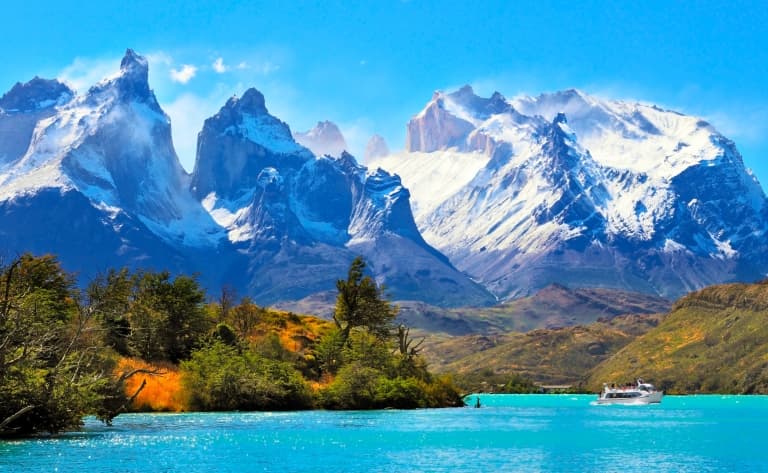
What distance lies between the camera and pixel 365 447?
79.2 m

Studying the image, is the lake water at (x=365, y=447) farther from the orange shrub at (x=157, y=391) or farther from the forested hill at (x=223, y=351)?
the forested hill at (x=223, y=351)

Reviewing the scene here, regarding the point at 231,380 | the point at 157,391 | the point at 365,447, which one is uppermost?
the point at 231,380

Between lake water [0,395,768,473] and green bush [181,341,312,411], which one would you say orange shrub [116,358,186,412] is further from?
lake water [0,395,768,473]

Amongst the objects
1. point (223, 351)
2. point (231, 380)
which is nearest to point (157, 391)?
point (231, 380)

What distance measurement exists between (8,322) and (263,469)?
1778cm

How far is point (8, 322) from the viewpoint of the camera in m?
63.1

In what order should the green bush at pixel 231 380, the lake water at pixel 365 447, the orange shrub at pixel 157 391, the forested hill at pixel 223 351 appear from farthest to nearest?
the green bush at pixel 231 380, the forested hill at pixel 223 351, the orange shrub at pixel 157 391, the lake water at pixel 365 447

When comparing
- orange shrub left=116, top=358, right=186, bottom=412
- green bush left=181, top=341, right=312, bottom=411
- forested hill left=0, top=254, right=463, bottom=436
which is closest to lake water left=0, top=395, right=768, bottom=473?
green bush left=181, top=341, right=312, bottom=411

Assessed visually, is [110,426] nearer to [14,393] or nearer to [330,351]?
[14,393]

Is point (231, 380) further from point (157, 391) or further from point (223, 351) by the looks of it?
point (157, 391)

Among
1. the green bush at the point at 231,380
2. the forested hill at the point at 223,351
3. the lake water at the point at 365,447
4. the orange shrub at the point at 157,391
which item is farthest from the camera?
the green bush at the point at 231,380

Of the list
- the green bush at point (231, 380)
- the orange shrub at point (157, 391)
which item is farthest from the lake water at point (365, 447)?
the orange shrub at point (157, 391)

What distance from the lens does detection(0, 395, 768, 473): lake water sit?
66.1 m

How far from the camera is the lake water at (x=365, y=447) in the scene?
6606 cm
